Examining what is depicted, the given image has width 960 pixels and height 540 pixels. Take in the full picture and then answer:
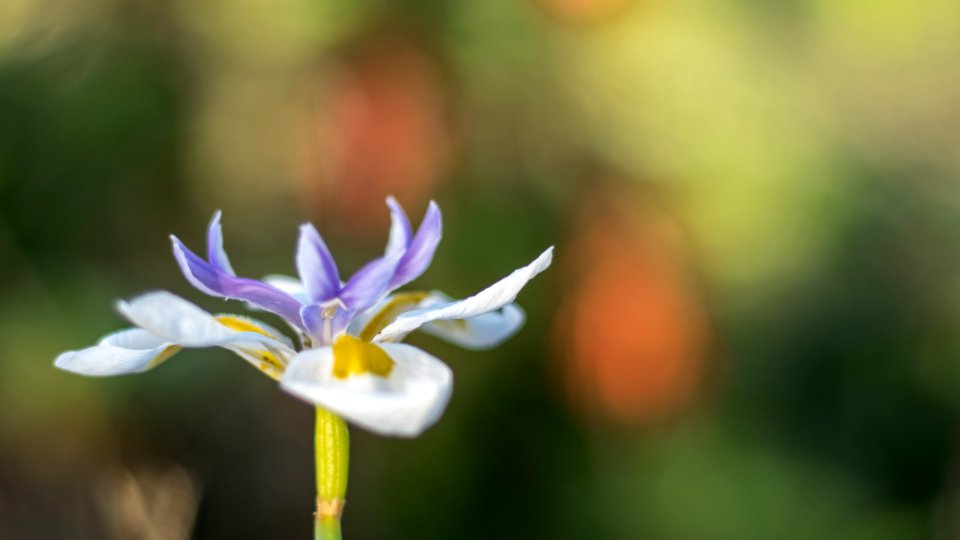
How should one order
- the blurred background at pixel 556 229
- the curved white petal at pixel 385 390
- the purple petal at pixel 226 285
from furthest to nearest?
the blurred background at pixel 556 229, the purple petal at pixel 226 285, the curved white petal at pixel 385 390

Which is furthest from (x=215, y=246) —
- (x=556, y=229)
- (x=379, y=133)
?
(x=556, y=229)

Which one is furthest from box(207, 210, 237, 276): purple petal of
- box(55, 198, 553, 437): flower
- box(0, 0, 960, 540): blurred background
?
box(0, 0, 960, 540): blurred background

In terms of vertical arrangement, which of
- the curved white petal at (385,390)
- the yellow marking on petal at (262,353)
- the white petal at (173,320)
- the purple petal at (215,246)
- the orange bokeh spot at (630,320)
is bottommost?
the orange bokeh spot at (630,320)

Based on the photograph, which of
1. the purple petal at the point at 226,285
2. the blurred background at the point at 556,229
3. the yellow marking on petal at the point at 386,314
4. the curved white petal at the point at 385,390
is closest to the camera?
the curved white petal at the point at 385,390

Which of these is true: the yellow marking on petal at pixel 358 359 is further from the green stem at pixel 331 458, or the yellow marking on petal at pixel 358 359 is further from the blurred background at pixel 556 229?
the blurred background at pixel 556 229

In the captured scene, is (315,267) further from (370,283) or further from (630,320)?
(630,320)

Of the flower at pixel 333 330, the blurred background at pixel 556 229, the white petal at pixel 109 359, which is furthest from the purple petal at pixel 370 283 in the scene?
the blurred background at pixel 556 229

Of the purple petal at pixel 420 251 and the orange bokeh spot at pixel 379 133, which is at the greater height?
the orange bokeh spot at pixel 379 133

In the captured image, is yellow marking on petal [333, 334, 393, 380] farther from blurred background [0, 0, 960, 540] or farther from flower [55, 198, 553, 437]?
blurred background [0, 0, 960, 540]
